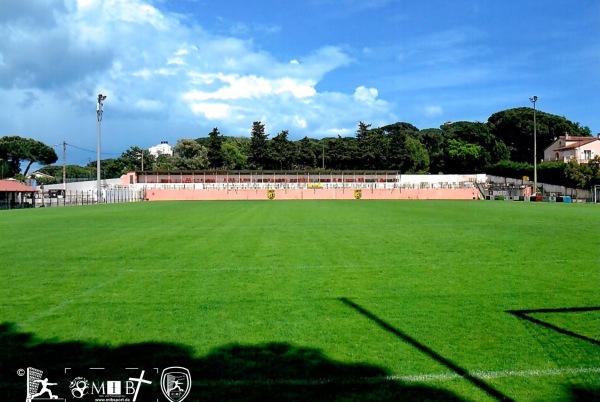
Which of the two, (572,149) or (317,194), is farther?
(317,194)

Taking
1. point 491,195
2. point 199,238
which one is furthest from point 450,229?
point 491,195

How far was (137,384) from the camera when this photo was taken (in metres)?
4.72

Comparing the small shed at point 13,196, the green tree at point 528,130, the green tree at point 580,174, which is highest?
the green tree at point 528,130

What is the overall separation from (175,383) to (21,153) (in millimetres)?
105573

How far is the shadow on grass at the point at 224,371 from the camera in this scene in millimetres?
4445

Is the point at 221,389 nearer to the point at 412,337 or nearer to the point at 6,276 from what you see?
the point at 412,337

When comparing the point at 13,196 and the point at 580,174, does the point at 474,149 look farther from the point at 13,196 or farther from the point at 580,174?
the point at 13,196

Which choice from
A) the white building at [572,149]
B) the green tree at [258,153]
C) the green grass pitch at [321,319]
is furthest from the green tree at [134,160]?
the green grass pitch at [321,319]

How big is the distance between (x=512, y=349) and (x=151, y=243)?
12.6 m

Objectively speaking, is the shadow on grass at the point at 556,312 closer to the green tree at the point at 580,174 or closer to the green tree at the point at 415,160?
the green tree at the point at 580,174

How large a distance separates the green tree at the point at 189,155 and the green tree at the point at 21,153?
26139 mm

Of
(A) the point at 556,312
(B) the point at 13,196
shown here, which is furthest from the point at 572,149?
(A) the point at 556,312

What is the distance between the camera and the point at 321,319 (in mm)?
6797

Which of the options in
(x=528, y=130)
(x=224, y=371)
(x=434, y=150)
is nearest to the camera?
(x=224, y=371)
